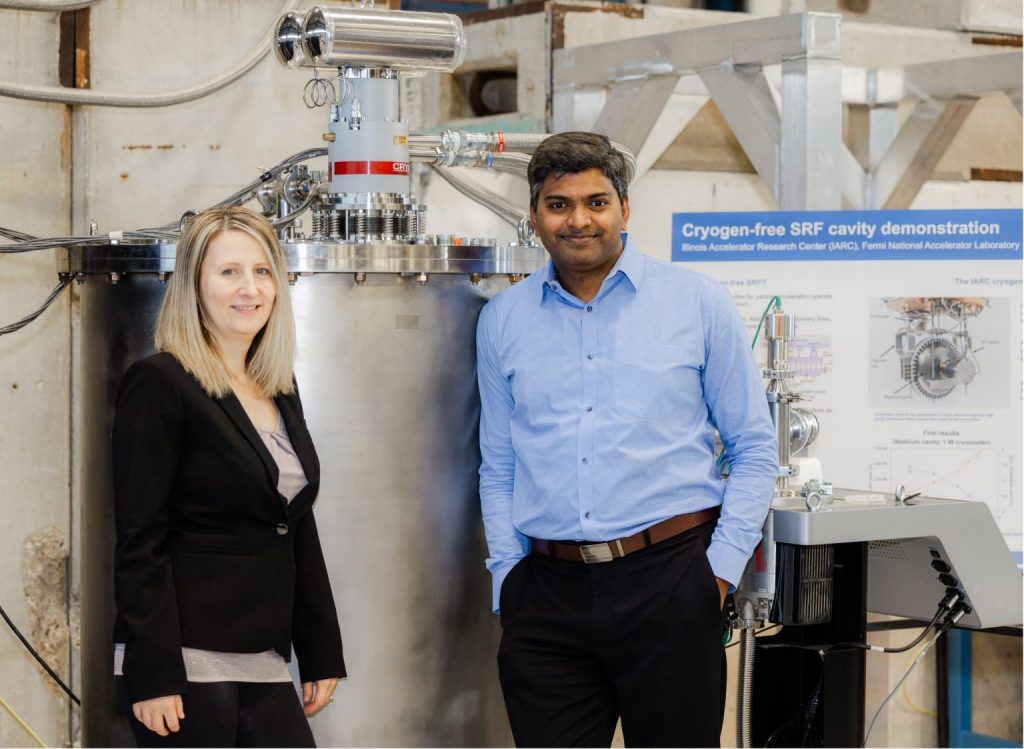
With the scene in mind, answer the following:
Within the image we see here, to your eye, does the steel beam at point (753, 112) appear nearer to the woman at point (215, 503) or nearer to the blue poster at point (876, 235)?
the blue poster at point (876, 235)

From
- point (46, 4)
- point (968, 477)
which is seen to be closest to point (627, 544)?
point (968, 477)

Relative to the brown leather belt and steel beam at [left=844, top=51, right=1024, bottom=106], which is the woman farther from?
steel beam at [left=844, top=51, right=1024, bottom=106]

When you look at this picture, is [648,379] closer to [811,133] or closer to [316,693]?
[316,693]

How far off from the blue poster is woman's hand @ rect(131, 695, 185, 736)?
2146 millimetres

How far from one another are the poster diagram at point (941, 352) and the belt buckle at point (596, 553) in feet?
4.78

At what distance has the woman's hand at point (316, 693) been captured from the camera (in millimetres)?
2545

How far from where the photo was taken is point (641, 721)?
2557mm

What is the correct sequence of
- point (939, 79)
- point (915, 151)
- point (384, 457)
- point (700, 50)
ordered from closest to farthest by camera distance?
1. point (384, 457)
2. point (700, 50)
3. point (939, 79)
4. point (915, 151)

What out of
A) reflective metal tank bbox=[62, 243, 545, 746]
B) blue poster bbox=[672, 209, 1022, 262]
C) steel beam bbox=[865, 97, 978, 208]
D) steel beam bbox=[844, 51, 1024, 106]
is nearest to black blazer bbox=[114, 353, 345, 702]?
reflective metal tank bbox=[62, 243, 545, 746]

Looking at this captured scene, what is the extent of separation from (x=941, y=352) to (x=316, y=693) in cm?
199

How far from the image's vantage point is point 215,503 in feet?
7.45

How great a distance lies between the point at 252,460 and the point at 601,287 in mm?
734

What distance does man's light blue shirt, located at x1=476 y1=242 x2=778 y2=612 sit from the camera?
2549 mm

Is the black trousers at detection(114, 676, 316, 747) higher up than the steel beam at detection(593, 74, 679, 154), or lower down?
lower down
